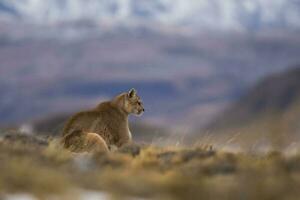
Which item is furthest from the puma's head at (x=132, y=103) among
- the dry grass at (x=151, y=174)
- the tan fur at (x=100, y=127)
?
the dry grass at (x=151, y=174)

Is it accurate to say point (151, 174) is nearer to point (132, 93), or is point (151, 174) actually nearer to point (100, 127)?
point (100, 127)

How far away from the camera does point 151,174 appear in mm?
12383

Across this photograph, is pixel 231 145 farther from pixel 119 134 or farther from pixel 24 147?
pixel 24 147

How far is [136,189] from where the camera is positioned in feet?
36.2

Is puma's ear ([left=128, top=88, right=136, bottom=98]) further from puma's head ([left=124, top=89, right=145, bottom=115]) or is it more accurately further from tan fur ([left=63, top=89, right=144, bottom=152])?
tan fur ([left=63, top=89, right=144, bottom=152])

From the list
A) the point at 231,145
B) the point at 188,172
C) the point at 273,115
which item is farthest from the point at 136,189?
the point at 231,145

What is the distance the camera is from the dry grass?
10570mm

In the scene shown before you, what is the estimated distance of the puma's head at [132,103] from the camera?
24.9 metres

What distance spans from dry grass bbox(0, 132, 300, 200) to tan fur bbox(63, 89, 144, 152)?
2.39m

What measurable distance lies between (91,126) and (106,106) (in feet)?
7.80

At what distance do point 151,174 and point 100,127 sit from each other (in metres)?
8.76

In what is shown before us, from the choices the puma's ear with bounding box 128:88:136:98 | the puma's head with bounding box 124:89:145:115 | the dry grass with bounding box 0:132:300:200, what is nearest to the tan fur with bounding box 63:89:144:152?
the puma's head with bounding box 124:89:145:115

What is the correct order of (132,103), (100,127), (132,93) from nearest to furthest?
1. (100,127)
2. (132,103)
3. (132,93)

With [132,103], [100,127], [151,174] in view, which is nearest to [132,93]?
[132,103]
